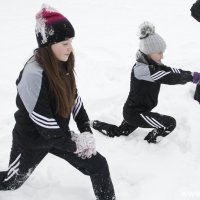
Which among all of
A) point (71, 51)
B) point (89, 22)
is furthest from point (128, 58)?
point (71, 51)

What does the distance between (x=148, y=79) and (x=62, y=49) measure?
1.45 m

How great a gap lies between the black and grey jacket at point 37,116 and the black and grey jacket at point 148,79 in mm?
1227

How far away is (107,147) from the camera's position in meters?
4.19

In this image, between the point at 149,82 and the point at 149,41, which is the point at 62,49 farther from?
the point at 149,82

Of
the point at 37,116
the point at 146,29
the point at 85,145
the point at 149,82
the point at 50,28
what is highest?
the point at 50,28

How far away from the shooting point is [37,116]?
103 inches

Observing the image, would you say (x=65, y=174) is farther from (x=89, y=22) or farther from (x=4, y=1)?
(x=4, y=1)

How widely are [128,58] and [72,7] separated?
445 cm

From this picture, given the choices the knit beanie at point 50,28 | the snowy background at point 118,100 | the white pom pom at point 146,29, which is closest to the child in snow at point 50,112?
the knit beanie at point 50,28

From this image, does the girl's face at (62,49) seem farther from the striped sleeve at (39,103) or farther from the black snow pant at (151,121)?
the black snow pant at (151,121)

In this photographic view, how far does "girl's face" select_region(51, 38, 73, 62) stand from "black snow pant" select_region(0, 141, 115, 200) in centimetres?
85

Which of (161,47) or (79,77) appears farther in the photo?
(79,77)

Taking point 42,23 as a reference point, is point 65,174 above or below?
below

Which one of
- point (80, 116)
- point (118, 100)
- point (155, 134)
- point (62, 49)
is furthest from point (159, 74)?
point (118, 100)
